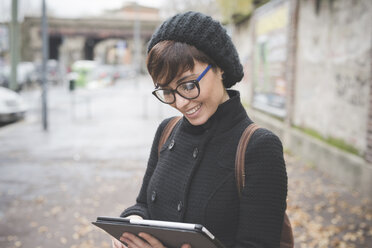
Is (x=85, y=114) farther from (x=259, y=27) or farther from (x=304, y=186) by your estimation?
(x=304, y=186)

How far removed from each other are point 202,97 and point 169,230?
552 mm

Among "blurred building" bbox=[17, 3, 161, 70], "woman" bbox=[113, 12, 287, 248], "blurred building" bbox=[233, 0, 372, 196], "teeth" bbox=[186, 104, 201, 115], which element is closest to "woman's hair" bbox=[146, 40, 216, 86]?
"woman" bbox=[113, 12, 287, 248]

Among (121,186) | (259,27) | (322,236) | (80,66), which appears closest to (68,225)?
(121,186)

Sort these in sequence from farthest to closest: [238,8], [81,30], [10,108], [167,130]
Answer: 1. [81,30]
2. [238,8]
3. [10,108]
4. [167,130]

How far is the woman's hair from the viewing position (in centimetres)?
164

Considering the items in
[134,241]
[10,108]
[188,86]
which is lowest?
[10,108]

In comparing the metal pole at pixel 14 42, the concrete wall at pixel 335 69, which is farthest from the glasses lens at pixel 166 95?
the metal pole at pixel 14 42

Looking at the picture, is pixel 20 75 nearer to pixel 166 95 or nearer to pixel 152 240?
pixel 166 95

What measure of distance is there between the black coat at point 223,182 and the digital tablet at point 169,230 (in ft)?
0.48

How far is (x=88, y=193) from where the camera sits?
634 cm

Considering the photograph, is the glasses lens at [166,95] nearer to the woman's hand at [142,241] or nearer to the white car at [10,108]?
the woman's hand at [142,241]

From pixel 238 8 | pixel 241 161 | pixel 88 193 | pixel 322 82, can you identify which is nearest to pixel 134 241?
pixel 241 161

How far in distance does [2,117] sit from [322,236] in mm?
11302

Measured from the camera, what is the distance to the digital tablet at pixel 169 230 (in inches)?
56.6
